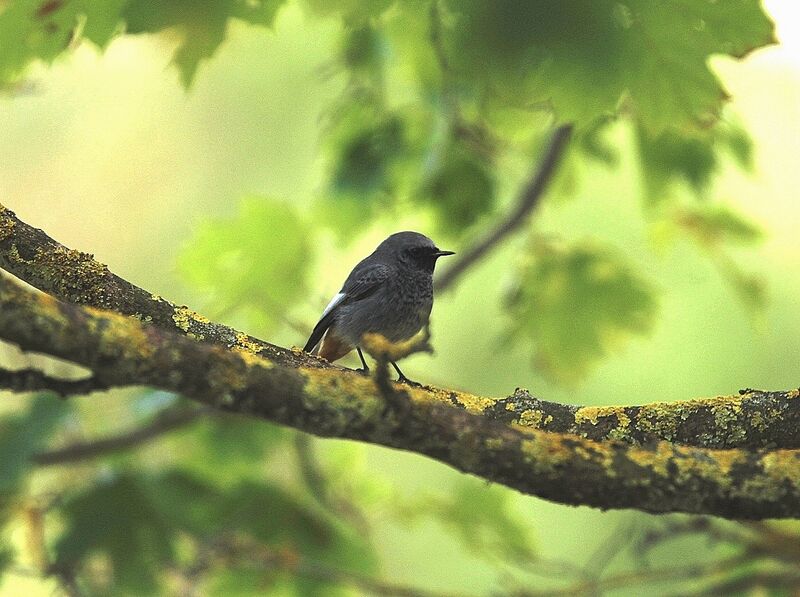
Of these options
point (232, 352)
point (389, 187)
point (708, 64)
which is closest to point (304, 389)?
point (232, 352)

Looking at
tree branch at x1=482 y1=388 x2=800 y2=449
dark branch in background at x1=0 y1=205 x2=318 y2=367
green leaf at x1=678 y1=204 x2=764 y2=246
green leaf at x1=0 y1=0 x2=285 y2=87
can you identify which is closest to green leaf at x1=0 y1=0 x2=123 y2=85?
green leaf at x1=0 y1=0 x2=285 y2=87

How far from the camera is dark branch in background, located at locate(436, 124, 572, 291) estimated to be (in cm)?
428

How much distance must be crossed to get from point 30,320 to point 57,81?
852 cm

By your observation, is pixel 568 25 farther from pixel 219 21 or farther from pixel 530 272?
pixel 530 272

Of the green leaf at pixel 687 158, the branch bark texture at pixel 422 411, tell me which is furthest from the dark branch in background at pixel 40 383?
the green leaf at pixel 687 158

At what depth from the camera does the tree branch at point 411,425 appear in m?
1.42

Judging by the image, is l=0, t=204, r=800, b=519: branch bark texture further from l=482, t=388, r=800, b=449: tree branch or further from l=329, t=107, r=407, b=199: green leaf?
l=329, t=107, r=407, b=199: green leaf

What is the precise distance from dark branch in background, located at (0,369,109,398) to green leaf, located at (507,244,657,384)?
3171 mm

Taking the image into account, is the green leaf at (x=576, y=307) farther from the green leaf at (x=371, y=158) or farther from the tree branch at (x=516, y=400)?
the tree branch at (x=516, y=400)

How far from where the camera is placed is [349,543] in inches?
173

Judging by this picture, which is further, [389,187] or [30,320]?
[389,187]

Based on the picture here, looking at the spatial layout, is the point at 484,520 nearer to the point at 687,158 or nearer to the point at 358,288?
the point at 358,288

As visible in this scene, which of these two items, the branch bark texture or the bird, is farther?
the bird

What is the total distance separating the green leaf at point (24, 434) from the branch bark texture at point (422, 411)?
1713 mm
